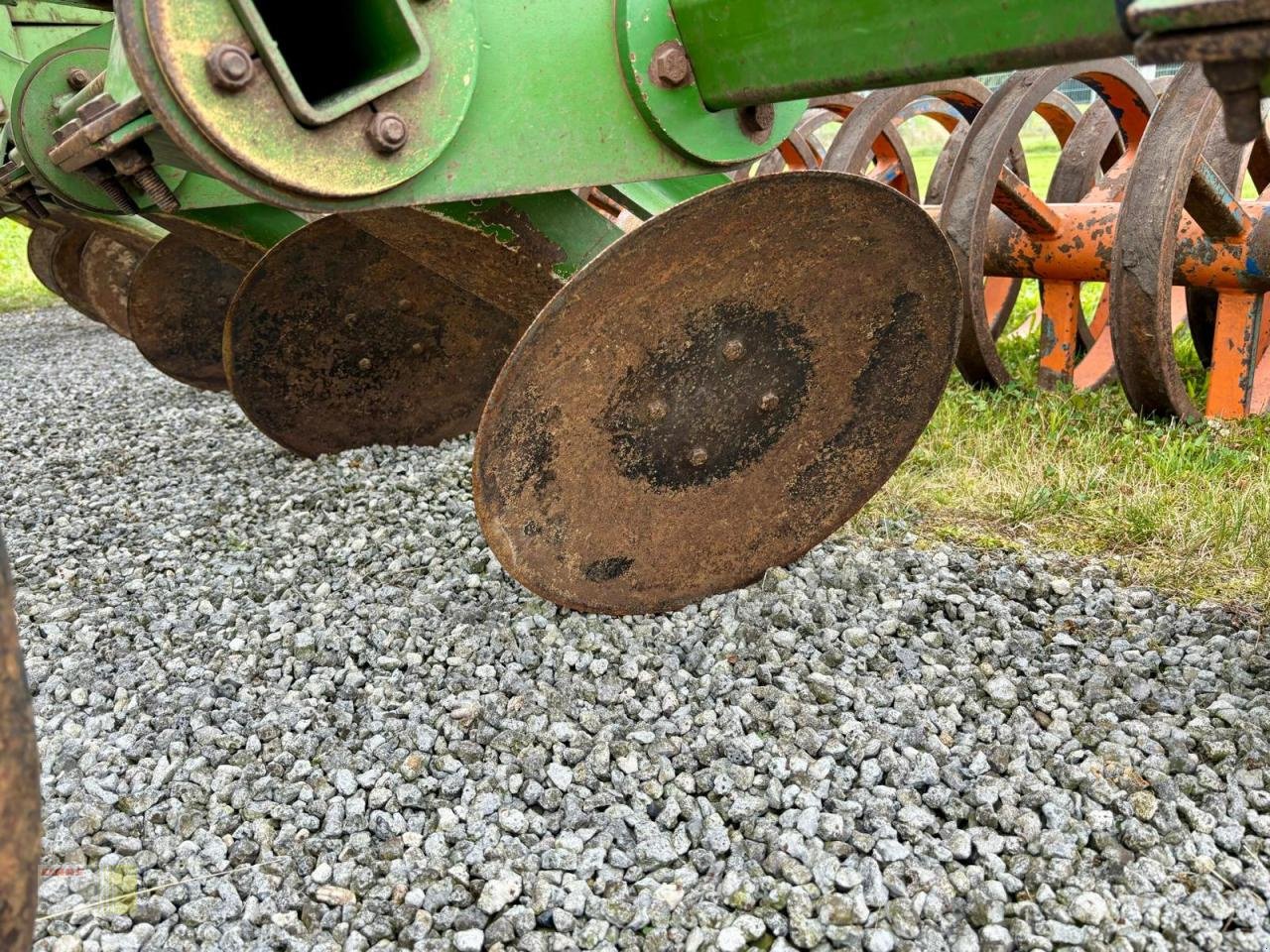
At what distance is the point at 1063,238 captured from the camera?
3.72m

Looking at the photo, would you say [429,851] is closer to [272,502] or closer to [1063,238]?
[272,502]

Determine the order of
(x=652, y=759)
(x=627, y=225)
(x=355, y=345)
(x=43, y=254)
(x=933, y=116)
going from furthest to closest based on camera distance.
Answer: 1. (x=43, y=254)
2. (x=933, y=116)
3. (x=355, y=345)
4. (x=627, y=225)
5. (x=652, y=759)

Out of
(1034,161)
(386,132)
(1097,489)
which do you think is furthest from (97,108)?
(1034,161)

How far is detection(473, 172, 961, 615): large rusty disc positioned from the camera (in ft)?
6.49

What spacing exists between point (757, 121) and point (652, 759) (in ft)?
4.04

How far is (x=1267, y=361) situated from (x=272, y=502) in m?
3.23

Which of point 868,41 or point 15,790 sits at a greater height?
point 868,41

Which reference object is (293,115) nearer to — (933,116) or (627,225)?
(627,225)

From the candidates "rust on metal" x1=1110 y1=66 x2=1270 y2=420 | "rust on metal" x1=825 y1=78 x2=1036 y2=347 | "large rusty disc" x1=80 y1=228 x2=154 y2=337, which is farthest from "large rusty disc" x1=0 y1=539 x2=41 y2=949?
"large rusty disc" x1=80 y1=228 x2=154 y2=337

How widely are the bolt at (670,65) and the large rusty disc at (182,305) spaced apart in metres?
2.77

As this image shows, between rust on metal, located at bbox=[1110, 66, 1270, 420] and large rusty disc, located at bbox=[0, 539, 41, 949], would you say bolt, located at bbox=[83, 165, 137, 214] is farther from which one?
rust on metal, located at bbox=[1110, 66, 1270, 420]

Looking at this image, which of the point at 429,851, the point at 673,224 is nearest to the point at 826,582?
the point at 673,224

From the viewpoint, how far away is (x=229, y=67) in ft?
5.21

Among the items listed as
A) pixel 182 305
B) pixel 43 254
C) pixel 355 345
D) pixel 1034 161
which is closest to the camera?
pixel 355 345
